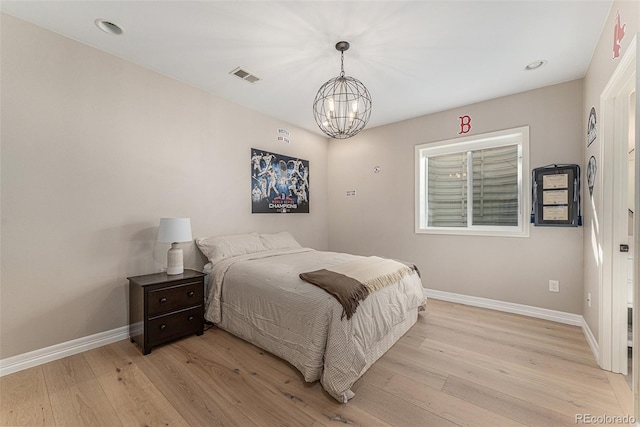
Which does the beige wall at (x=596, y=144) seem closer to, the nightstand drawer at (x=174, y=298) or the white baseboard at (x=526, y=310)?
the white baseboard at (x=526, y=310)

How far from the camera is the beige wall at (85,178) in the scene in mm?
2004

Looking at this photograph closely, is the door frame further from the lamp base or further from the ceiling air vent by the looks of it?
the lamp base

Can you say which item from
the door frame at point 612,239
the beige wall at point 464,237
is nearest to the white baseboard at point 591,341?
the door frame at point 612,239

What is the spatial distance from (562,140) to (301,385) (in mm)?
3584

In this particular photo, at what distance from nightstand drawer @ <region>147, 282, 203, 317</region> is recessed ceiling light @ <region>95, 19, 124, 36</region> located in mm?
2186

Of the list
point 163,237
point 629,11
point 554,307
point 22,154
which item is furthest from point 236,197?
point 554,307

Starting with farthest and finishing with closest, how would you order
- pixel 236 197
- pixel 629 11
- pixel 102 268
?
pixel 236 197
pixel 102 268
pixel 629 11

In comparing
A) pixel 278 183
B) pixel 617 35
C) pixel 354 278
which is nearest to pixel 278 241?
pixel 278 183

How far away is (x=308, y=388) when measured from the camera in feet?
5.95

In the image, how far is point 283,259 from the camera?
9.68 feet

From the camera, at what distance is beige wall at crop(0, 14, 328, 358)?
78.9 inches

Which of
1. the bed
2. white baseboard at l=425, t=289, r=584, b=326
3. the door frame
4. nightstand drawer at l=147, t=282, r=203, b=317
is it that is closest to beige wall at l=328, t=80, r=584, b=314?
white baseboard at l=425, t=289, r=584, b=326

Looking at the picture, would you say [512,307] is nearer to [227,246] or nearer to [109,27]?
[227,246]

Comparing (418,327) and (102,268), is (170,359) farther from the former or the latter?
(418,327)
